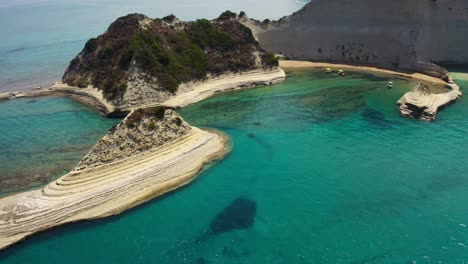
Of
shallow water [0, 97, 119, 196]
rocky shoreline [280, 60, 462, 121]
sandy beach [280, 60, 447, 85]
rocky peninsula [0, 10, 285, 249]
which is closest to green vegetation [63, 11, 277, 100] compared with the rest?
rocky peninsula [0, 10, 285, 249]

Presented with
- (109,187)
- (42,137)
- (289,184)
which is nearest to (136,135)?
(109,187)

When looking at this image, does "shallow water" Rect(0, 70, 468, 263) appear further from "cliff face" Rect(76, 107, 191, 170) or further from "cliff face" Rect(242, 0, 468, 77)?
"cliff face" Rect(242, 0, 468, 77)

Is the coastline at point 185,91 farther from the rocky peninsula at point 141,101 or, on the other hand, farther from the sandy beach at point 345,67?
the sandy beach at point 345,67

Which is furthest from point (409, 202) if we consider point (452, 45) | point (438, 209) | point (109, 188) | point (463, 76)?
point (452, 45)

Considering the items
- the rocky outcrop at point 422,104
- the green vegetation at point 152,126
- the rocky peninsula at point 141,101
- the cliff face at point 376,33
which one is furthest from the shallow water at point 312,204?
the cliff face at point 376,33

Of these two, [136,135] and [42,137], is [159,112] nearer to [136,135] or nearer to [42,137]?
[136,135]

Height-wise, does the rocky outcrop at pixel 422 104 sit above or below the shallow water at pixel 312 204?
above

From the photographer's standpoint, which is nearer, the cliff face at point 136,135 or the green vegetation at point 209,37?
the cliff face at point 136,135
